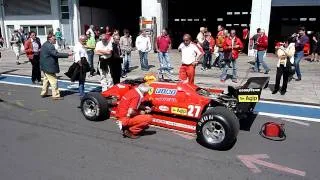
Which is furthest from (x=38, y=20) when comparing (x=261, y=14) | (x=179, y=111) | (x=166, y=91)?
(x=179, y=111)

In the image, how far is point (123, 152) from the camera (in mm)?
6016

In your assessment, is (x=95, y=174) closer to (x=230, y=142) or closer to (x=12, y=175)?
(x=12, y=175)

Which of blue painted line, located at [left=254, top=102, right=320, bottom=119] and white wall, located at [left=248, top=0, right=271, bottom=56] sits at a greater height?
white wall, located at [left=248, top=0, right=271, bottom=56]

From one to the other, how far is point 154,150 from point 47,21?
2104 centimetres

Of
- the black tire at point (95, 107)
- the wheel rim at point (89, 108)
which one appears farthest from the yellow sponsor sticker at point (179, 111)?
A: the wheel rim at point (89, 108)

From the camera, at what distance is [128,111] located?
6406 millimetres

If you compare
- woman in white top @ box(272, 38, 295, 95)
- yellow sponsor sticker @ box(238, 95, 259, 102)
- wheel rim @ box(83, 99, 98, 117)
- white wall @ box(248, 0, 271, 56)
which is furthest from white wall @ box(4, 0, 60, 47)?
yellow sponsor sticker @ box(238, 95, 259, 102)

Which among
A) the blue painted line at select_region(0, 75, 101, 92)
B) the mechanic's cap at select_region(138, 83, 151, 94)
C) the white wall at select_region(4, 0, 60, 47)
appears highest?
the white wall at select_region(4, 0, 60, 47)

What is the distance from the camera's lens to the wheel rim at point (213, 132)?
19.9 ft

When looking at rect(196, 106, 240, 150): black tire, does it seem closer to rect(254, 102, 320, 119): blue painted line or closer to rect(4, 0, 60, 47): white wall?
rect(254, 102, 320, 119): blue painted line

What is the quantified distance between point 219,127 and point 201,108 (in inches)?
22.3

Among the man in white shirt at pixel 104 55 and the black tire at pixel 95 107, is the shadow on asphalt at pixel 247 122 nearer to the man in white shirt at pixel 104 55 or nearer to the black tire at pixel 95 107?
the black tire at pixel 95 107

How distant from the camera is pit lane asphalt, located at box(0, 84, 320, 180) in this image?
5.25 meters

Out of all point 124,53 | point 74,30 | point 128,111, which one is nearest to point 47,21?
point 74,30
